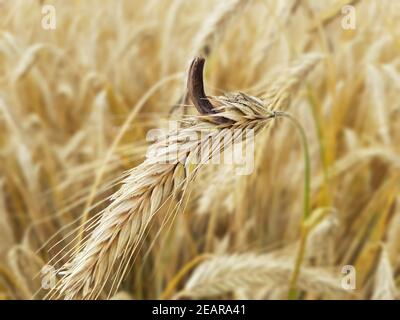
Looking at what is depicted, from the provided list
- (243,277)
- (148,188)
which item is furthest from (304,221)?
(148,188)

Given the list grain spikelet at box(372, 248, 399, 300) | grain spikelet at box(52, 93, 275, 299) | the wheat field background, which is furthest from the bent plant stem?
grain spikelet at box(52, 93, 275, 299)

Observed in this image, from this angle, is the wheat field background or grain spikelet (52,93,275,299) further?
the wheat field background

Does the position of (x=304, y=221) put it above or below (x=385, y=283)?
above

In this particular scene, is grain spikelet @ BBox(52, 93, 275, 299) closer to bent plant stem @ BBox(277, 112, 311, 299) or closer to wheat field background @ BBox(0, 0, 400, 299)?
wheat field background @ BBox(0, 0, 400, 299)

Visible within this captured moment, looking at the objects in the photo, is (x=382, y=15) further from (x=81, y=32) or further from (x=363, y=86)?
(x=81, y=32)

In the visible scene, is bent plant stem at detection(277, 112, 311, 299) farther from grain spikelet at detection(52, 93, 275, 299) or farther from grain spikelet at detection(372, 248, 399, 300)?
grain spikelet at detection(52, 93, 275, 299)

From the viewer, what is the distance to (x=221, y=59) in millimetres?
1335

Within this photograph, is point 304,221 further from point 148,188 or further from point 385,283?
point 148,188

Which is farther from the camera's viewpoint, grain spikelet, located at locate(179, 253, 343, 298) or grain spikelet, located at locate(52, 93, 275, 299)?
grain spikelet, located at locate(179, 253, 343, 298)

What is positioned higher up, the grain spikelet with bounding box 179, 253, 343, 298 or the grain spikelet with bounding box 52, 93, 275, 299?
the grain spikelet with bounding box 52, 93, 275, 299

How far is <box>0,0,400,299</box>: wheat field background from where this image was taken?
88 cm

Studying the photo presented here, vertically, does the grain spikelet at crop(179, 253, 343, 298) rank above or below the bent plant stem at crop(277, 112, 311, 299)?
below

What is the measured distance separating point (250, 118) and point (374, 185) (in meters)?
0.79

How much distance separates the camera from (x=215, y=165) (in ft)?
3.07
